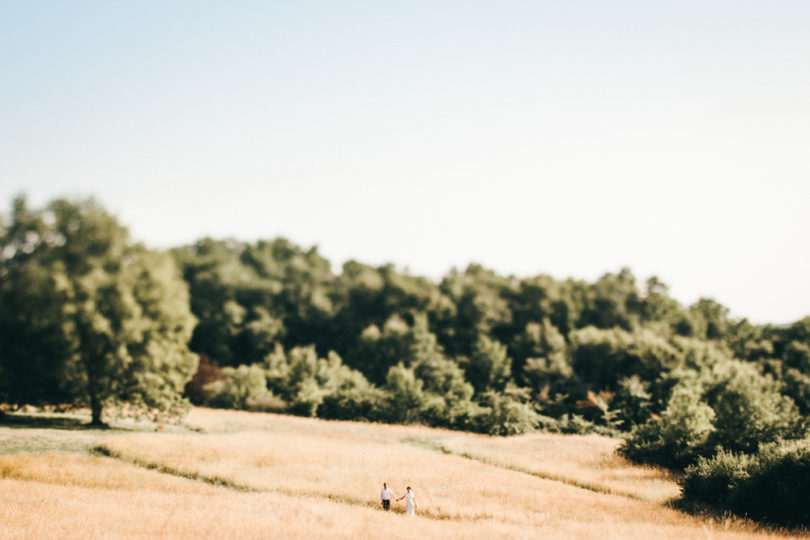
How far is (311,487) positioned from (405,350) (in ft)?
125

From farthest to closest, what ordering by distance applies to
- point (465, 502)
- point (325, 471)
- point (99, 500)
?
point (325, 471) → point (465, 502) → point (99, 500)

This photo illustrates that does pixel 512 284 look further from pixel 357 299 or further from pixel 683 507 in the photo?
pixel 683 507

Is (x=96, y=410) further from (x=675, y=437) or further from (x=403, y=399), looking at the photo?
(x=675, y=437)

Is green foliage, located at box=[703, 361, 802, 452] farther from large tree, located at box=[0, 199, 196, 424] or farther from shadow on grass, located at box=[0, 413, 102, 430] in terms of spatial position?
shadow on grass, located at box=[0, 413, 102, 430]

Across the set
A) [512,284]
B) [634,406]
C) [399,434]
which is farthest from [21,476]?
[512,284]

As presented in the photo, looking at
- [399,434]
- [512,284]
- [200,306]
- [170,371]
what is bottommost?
[399,434]

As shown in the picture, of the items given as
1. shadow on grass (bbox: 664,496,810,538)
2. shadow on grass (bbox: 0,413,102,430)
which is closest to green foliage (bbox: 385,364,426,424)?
shadow on grass (bbox: 0,413,102,430)

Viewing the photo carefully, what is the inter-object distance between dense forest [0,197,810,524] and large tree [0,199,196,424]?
121 millimetres

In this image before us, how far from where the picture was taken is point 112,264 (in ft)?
115

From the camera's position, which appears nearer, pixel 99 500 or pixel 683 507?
pixel 99 500

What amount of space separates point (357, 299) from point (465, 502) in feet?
182

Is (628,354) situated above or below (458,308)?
below

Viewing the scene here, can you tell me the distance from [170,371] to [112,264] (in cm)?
828

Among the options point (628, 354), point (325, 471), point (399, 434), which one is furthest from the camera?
point (628, 354)
